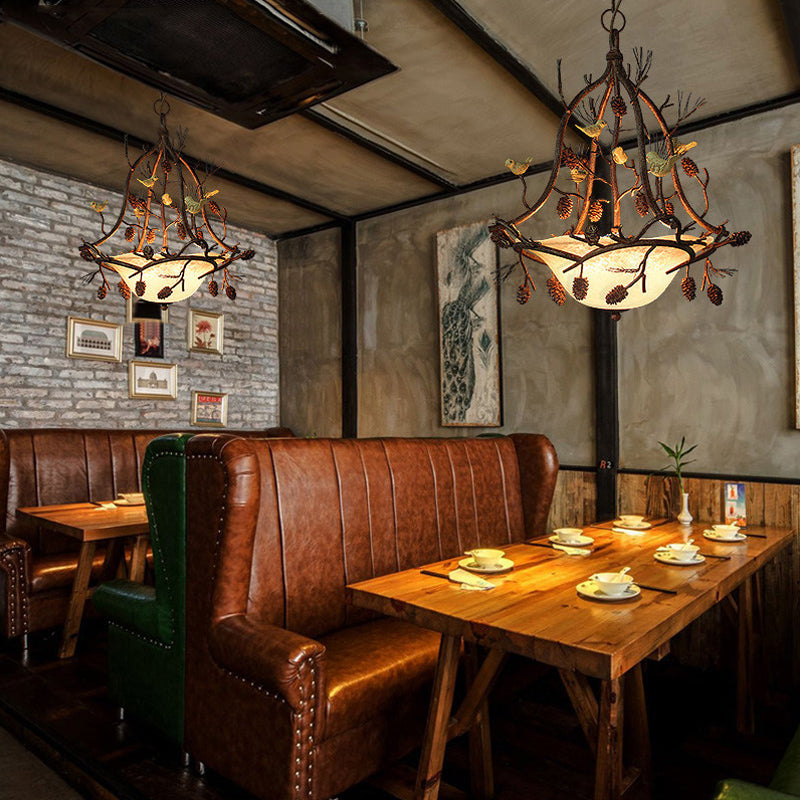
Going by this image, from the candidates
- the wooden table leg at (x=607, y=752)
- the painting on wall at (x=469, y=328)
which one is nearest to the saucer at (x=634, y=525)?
the wooden table leg at (x=607, y=752)

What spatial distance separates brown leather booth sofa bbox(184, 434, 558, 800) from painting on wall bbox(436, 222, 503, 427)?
2112 mm

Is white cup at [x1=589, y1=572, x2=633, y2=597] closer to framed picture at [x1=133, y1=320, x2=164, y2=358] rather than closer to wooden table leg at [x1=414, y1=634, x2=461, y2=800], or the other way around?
wooden table leg at [x1=414, y1=634, x2=461, y2=800]

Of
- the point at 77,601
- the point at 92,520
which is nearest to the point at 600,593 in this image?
the point at 92,520

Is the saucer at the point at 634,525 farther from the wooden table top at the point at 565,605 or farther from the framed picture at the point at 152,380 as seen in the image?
the framed picture at the point at 152,380

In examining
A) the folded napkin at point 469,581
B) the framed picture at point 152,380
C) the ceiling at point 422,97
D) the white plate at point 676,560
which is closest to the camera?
the folded napkin at point 469,581

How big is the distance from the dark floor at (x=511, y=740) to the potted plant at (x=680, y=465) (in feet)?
2.89

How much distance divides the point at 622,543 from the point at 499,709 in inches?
37.4

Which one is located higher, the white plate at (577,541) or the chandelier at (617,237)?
the chandelier at (617,237)

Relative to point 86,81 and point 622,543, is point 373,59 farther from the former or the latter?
point 622,543

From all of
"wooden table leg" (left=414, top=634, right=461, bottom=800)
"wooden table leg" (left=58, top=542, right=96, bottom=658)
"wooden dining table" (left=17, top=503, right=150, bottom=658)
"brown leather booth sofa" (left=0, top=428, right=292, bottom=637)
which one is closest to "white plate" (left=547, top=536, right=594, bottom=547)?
"wooden table leg" (left=414, top=634, right=461, bottom=800)

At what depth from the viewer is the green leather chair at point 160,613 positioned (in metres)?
2.22

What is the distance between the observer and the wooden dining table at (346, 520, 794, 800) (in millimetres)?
1548

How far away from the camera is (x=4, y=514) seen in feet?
12.5

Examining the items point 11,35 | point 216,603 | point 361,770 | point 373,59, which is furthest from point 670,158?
point 11,35
